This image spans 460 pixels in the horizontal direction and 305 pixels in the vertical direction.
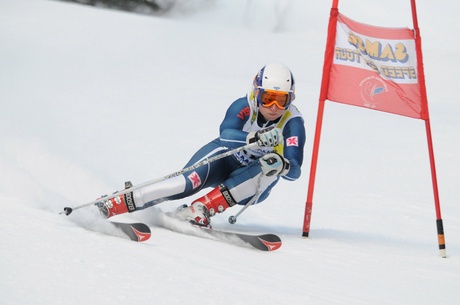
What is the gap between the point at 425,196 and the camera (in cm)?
891

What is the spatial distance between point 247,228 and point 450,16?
68.0 ft

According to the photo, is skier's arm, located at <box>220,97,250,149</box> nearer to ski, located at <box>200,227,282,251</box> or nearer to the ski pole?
the ski pole

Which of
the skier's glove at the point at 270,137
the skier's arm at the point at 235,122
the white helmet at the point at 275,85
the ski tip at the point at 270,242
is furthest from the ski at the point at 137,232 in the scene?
the white helmet at the point at 275,85

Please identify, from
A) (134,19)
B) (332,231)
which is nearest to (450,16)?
(134,19)

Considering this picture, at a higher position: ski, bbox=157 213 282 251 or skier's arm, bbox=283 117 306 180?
skier's arm, bbox=283 117 306 180

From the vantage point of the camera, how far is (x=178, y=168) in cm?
904

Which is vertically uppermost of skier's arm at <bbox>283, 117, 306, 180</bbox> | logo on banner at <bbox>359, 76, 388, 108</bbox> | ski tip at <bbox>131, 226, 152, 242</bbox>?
logo on banner at <bbox>359, 76, 388, 108</bbox>

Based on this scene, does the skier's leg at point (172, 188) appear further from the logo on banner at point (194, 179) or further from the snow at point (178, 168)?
the snow at point (178, 168)

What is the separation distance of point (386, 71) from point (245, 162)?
137cm

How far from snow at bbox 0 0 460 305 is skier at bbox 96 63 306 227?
21cm

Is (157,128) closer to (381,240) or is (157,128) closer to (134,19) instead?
(381,240)

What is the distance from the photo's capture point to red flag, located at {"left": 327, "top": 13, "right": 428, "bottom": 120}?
21.9ft

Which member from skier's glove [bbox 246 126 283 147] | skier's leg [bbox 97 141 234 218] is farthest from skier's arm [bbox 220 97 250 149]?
skier's glove [bbox 246 126 283 147]

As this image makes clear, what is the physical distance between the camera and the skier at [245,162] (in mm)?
5871
